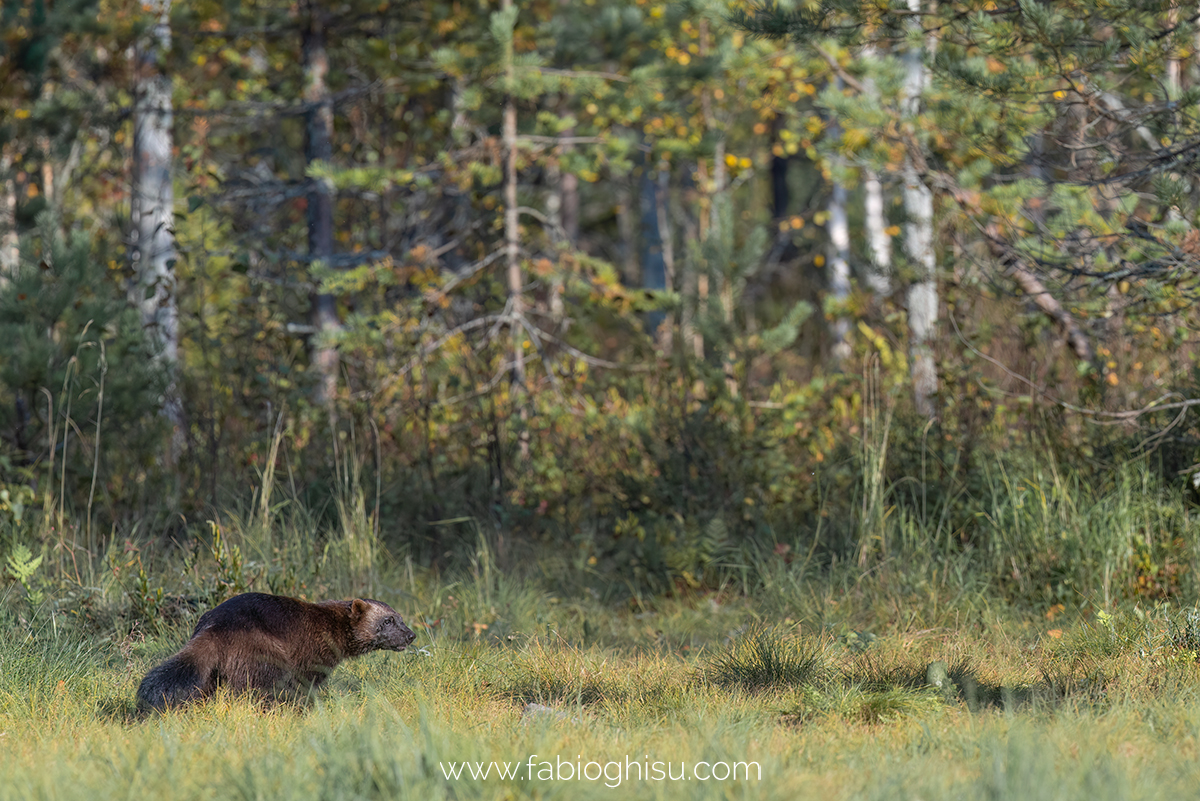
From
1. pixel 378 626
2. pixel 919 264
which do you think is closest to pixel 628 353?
pixel 919 264

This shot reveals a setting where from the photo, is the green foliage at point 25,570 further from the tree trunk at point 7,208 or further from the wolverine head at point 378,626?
the tree trunk at point 7,208

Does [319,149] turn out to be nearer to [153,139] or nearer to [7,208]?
[153,139]

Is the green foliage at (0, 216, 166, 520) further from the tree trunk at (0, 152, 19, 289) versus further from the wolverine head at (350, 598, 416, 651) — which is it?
the tree trunk at (0, 152, 19, 289)

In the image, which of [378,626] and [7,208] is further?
[7,208]

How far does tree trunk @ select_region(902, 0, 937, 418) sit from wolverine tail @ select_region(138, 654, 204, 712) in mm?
5058

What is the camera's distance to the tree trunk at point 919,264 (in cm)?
815

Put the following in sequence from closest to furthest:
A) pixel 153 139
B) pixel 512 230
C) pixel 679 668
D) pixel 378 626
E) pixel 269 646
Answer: pixel 269 646
pixel 378 626
pixel 679 668
pixel 512 230
pixel 153 139

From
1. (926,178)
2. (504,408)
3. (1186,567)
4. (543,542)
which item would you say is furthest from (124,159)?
(1186,567)

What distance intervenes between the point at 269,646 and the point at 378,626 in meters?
0.55

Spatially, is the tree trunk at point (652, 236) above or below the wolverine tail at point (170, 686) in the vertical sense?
above

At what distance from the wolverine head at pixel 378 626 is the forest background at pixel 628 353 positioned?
1.17 m

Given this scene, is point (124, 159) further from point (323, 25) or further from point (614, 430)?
point (614, 430)

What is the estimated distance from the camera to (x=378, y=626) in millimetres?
5031

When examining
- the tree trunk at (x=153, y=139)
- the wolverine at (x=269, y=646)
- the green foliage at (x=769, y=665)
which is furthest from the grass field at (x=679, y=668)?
the tree trunk at (x=153, y=139)
